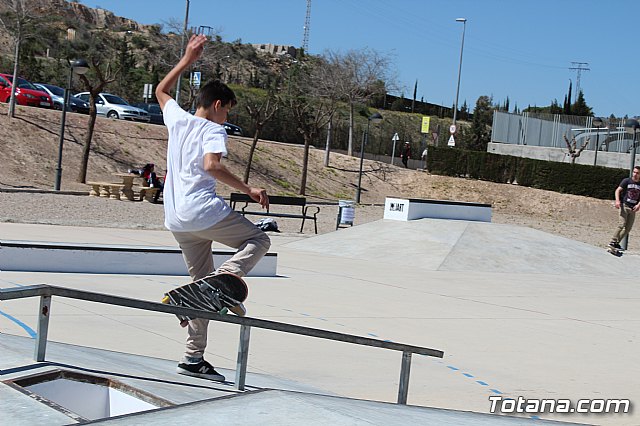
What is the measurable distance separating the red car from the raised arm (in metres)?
34.9

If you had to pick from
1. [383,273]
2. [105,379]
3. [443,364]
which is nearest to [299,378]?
[443,364]

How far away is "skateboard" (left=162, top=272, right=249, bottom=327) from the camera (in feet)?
16.3

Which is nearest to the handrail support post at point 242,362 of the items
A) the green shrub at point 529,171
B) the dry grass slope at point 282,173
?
the dry grass slope at point 282,173

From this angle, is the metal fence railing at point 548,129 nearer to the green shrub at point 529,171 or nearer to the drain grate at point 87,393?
the green shrub at point 529,171

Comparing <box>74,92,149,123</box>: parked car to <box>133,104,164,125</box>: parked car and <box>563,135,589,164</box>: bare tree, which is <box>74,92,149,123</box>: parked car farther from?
<box>563,135,589,164</box>: bare tree

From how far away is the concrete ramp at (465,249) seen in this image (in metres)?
17.8

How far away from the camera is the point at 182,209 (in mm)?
4965

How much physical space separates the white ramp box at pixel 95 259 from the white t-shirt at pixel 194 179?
6.43 meters

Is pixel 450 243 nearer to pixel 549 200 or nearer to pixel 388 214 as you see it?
pixel 388 214

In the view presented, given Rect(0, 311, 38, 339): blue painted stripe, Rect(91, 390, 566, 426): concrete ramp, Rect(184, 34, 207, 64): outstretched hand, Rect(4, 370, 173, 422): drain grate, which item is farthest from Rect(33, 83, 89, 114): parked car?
Rect(91, 390, 566, 426): concrete ramp

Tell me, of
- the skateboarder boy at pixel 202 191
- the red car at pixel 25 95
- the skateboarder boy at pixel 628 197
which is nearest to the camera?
the skateboarder boy at pixel 202 191

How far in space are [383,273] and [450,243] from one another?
3.85m

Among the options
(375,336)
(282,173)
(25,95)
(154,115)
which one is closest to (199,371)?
(375,336)

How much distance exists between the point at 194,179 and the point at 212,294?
68 centimetres
